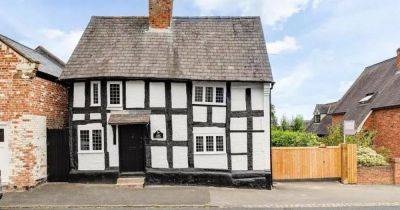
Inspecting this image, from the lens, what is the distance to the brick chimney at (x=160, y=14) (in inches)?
867

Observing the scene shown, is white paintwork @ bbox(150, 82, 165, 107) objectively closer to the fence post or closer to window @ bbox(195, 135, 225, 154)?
A: window @ bbox(195, 135, 225, 154)

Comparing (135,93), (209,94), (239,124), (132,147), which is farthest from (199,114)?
(132,147)

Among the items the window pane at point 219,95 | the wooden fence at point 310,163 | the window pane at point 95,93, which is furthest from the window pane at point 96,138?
the wooden fence at point 310,163

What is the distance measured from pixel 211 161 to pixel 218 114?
81.7 inches

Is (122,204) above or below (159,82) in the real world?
below

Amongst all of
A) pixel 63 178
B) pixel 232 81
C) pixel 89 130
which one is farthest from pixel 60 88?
pixel 232 81

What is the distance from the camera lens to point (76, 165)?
19641 mm

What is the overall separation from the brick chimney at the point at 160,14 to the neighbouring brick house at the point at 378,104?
15.1 metres

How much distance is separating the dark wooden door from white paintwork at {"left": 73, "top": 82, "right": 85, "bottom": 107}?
82.9 inches

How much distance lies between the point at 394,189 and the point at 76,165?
1391 centimetres

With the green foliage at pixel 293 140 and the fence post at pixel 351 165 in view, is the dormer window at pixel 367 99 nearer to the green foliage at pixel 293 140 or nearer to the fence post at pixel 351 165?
the green foliage at pixel 293 140

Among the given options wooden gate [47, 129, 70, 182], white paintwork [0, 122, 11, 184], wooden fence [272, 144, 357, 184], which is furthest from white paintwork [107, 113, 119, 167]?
wooden fence [272, 144, 357, 184]

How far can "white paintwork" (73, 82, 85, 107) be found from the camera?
20.0 m

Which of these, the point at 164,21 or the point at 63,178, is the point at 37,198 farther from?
the point at 164,21
